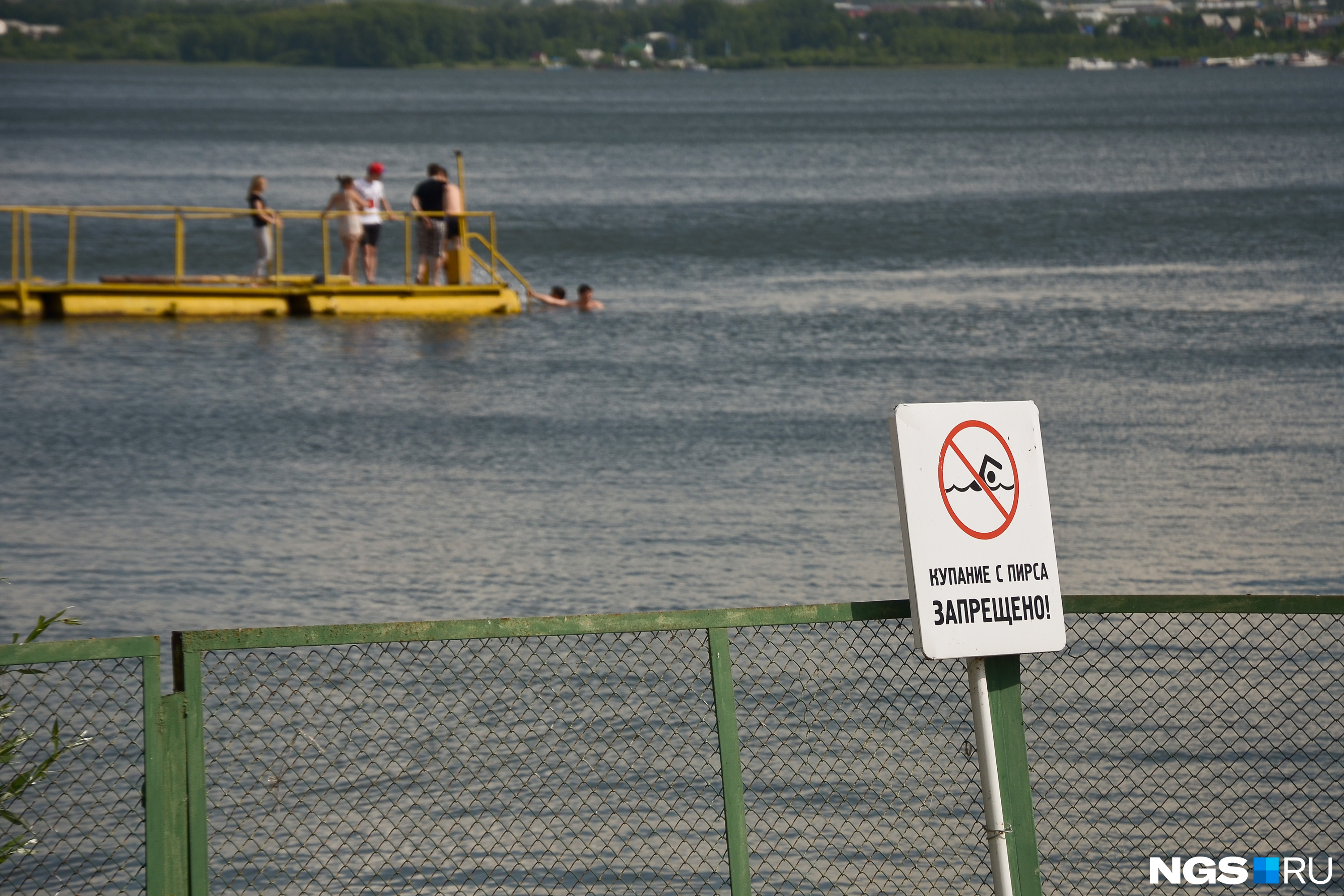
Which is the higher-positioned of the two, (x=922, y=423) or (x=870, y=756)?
(x=922, y=423)

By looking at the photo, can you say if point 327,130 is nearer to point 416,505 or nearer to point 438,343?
point 438,343

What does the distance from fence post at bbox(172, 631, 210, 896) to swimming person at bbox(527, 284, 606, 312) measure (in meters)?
23.8

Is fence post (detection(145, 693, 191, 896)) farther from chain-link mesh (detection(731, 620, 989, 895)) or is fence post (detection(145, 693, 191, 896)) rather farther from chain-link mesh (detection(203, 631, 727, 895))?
chain-link mesh (detection(731, 620, 989, 895))

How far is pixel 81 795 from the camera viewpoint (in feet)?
25.1

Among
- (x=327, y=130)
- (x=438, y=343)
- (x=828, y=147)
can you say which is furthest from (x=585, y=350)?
(x=327, y=130)

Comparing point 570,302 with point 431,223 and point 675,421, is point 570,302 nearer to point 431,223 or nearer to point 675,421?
point 431,223

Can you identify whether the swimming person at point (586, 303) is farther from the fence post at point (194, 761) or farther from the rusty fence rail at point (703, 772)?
the fence post at point (194, 761)

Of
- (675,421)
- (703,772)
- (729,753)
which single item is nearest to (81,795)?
(703,772)

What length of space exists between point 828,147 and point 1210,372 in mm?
79365

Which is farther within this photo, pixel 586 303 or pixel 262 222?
pixel 586 303

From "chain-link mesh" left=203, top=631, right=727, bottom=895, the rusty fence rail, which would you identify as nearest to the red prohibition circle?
the rusty fence rail

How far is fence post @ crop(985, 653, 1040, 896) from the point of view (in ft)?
18.1

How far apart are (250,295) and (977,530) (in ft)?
73.7

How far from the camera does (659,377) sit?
2244 cm
